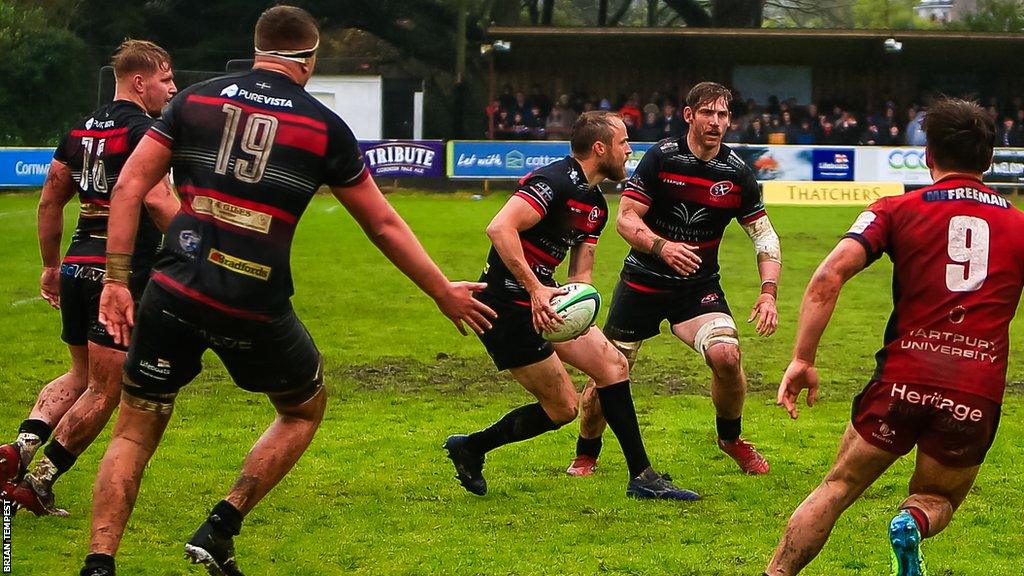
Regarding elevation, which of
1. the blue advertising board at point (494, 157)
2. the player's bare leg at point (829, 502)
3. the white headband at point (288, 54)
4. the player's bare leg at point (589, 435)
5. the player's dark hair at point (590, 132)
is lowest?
the blue advertising board at point (494, 157)

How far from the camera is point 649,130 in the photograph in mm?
31531

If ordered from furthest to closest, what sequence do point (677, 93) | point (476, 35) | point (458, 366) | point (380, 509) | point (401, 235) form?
point (476, 35) → point (677, 93) → point (458, 366) → point (380, 509) → point (401, 235)

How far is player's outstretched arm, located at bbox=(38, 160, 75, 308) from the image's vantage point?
257 inches

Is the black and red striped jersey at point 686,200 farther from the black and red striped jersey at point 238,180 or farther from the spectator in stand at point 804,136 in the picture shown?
the spectator in stand at point 804,136

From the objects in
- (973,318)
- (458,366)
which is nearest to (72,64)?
(458,366)

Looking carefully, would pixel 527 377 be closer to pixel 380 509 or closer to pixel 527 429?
pixel 527 429

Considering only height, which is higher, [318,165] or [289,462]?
[318,165]

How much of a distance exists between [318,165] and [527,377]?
7.58 feet

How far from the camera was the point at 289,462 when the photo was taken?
5383 mm

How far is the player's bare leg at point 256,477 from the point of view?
201 inches

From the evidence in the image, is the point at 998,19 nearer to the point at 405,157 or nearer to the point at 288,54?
the point at 405,157

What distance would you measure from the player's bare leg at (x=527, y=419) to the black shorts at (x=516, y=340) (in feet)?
0.16

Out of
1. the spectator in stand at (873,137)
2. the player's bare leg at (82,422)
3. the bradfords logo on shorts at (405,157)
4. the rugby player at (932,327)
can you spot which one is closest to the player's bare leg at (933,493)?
the rugby player at (932,327)

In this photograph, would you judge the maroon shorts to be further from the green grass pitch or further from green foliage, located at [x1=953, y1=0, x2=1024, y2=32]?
green foliage, located at [x1=953, y1=0, x2=1024, y2=32]
